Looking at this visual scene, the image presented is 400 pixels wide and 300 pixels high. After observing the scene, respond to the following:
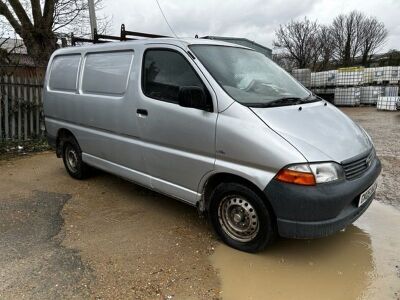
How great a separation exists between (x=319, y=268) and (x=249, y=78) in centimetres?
194

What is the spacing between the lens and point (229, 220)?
3.56 metres

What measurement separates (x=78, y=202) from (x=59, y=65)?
219 cm

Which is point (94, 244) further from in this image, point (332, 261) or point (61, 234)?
point (332, 261)

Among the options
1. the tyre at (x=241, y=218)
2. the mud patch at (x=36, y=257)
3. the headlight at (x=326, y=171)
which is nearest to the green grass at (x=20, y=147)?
the mud patch at (x=36, y=257)

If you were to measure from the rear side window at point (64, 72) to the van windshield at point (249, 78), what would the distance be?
2203 mm

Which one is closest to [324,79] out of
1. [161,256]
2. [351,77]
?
[351,77]

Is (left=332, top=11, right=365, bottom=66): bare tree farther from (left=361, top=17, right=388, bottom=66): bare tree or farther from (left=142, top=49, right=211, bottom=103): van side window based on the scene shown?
(left=142, top=49, right=211, bottom=103): van side window

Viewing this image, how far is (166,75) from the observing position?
3.94 m

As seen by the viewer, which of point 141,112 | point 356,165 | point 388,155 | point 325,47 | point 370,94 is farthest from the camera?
point 325,47

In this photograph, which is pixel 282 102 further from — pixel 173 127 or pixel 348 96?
pixel 348 96

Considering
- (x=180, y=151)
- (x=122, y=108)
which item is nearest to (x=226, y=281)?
(x=180, y=151)

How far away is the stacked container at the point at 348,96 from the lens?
20.7 meters

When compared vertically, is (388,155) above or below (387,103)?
below

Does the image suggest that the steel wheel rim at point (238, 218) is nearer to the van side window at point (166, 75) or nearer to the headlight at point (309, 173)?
the headlight at point (309, 173)
